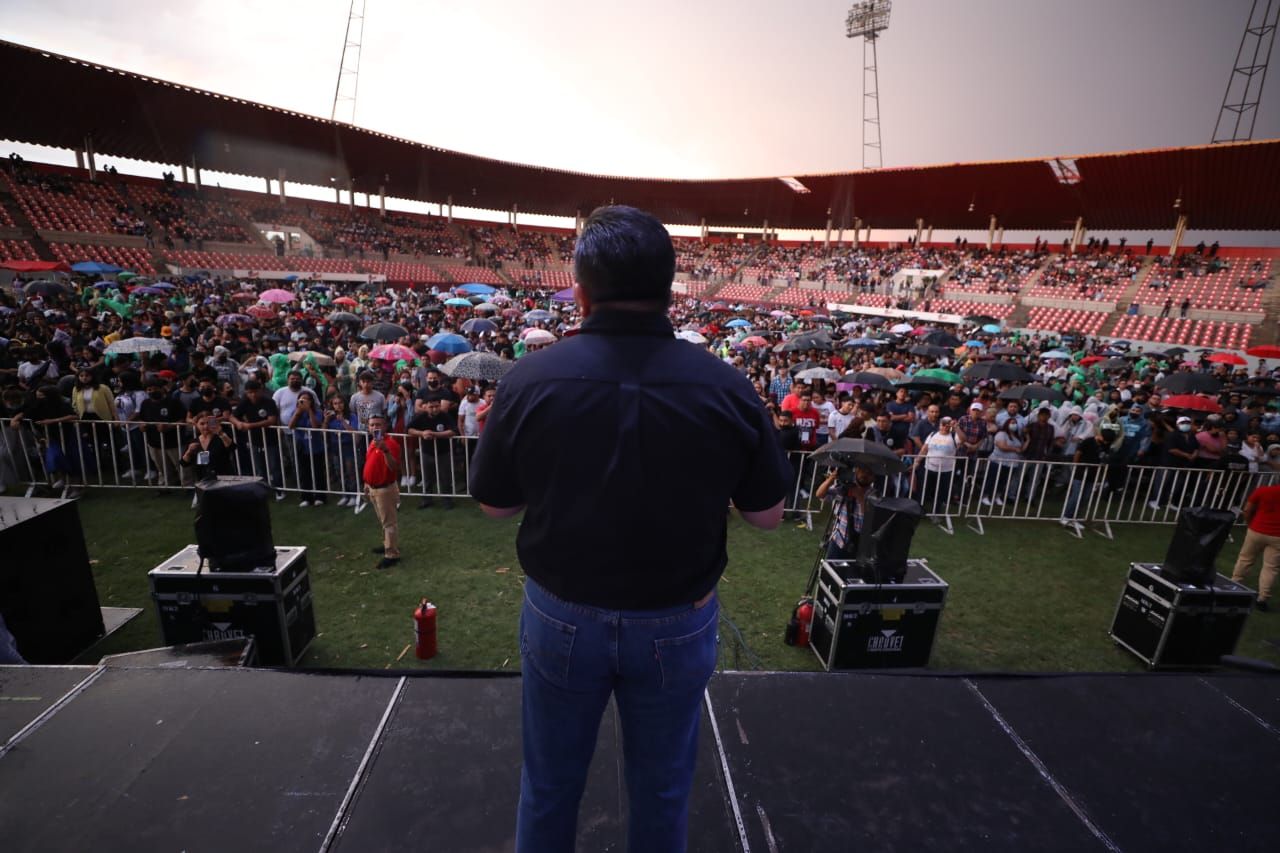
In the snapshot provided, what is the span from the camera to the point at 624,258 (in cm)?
138

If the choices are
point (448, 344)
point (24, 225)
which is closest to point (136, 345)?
point (448, 344)

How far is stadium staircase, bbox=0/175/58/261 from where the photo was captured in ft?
84.7

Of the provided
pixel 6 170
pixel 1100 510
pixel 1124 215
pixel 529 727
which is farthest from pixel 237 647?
pixel 1124 215

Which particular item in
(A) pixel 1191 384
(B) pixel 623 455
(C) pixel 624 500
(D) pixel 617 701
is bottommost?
(A) pixel 1191 384

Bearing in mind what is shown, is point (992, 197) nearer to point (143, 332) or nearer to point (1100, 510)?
point (1100, 510)

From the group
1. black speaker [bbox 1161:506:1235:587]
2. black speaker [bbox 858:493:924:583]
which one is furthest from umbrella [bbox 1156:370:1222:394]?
black speaker [bbox 858:493:924:583]

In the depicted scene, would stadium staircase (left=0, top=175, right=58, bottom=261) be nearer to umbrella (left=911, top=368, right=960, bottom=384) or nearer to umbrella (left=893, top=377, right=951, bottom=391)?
umbrella (left=893, top=377, right=951, bottom=391)

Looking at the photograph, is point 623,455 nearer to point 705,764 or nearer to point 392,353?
point 705,764

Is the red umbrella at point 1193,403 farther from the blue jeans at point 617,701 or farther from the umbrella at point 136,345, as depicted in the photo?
the umbrella at point 136,345

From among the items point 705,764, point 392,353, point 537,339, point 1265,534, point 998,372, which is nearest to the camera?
point 705,764

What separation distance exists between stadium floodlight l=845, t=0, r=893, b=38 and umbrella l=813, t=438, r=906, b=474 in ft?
205

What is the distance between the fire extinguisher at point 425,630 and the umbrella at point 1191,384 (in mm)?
13965

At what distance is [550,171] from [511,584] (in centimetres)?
5033

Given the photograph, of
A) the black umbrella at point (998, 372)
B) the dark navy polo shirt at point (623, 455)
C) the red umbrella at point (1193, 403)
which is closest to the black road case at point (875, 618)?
the dark navy polo shirt at point (623, 455)
